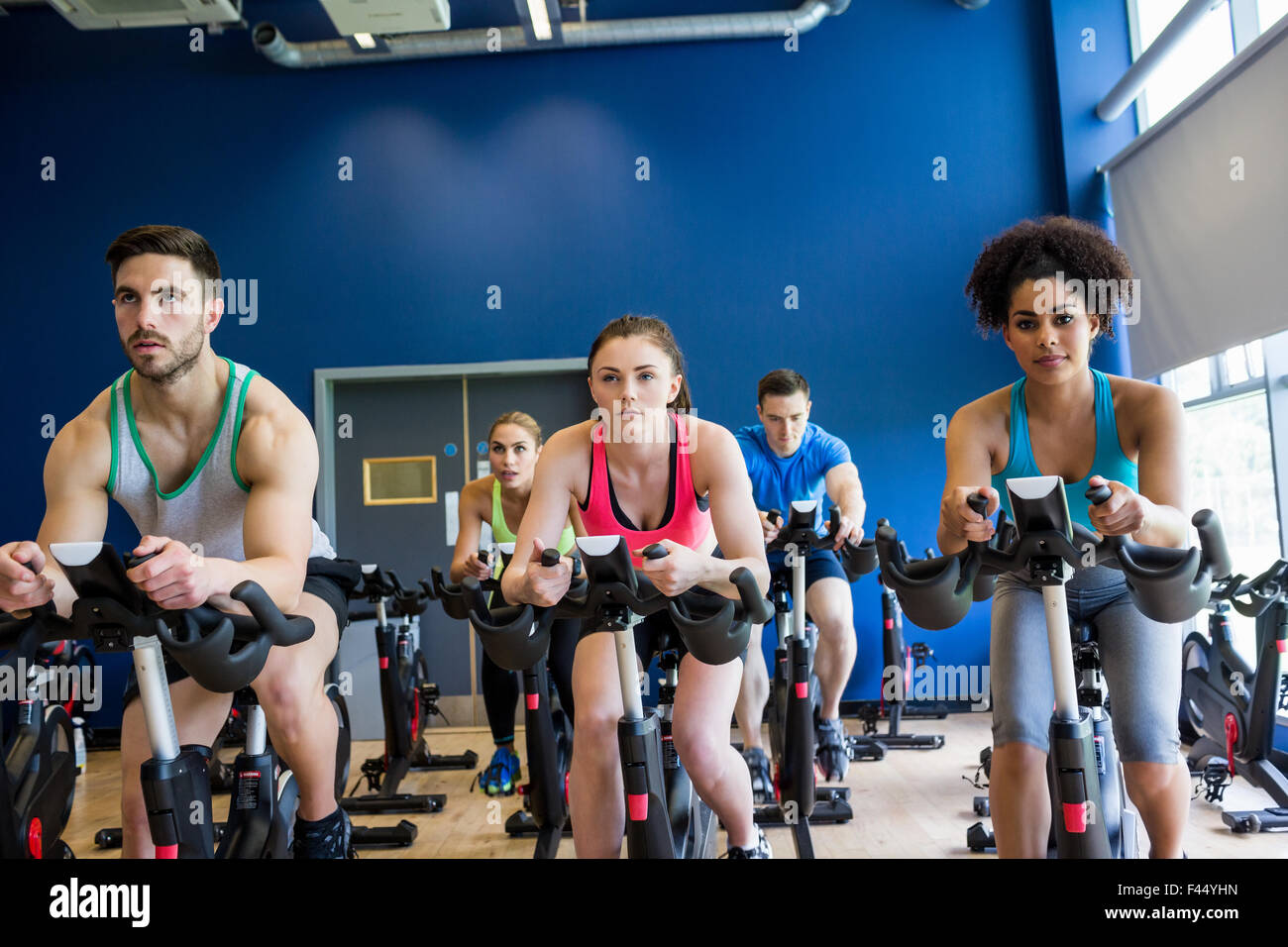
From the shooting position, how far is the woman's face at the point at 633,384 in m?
2.10

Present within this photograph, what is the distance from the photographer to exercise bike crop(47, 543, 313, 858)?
141 centimetres

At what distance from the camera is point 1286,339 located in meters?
3.91

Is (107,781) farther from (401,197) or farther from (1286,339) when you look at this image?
(1286,339)

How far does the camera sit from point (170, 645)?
54.9 inches

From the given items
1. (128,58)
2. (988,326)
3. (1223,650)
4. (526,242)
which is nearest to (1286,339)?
(1223,650)

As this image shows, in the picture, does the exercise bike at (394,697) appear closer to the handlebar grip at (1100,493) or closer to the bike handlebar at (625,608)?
the bike handlebar at (625,608)

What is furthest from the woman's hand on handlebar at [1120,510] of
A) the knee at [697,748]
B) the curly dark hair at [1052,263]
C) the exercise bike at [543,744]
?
the exercise bike at [543,744]

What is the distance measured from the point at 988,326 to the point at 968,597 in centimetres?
100

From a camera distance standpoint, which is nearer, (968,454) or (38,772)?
(968,454)

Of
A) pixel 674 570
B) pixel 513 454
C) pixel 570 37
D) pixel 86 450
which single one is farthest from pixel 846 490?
pixel 570 37

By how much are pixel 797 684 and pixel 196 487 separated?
1.81 m

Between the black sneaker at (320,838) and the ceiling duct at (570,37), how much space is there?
16.9ft

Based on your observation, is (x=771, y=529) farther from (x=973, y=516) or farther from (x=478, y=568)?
(x=973, y=516)

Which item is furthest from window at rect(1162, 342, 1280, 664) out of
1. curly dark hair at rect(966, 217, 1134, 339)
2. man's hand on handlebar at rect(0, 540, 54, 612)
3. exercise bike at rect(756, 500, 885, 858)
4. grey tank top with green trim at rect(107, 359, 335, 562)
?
man's hand on handlebar at rect(0, 540, 54, 612)
